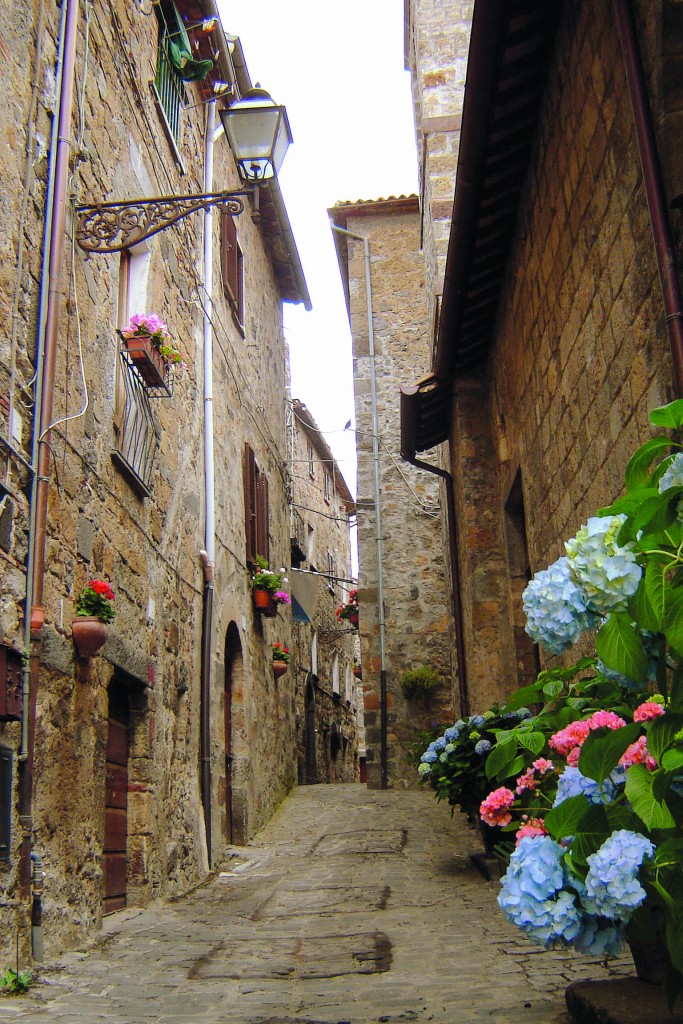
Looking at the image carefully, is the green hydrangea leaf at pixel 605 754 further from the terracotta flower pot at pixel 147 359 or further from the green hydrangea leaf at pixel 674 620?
the terracotta flower pot at pixel 147 359

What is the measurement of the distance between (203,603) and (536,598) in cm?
638

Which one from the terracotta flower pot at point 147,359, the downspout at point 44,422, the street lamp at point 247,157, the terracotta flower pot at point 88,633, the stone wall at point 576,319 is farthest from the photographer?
the terracotta flower pot at point 147,359

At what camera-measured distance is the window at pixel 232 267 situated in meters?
10.1

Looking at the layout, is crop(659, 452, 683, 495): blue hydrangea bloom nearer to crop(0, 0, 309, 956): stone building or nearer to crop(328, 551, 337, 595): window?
crop(0, 0, 309, 956): stone building

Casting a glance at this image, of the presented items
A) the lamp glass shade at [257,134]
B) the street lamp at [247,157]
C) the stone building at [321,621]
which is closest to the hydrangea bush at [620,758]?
the street lamp at [247,157]

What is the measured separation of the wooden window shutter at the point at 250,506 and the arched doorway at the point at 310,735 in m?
6.33

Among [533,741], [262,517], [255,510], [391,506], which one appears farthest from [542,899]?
[391,506]

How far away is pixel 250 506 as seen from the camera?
10555mm

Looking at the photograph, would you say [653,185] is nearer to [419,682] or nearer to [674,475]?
[674,475]

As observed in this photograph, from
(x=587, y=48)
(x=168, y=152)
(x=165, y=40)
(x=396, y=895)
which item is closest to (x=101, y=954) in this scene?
(x=396, y=895)

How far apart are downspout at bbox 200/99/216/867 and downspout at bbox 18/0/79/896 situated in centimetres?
237

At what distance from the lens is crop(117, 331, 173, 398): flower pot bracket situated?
6180 mm

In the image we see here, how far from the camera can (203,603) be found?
8211 mm

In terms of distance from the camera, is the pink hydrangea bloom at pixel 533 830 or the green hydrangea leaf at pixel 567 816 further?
the pink hydrangea bloom at pixel 533 830
